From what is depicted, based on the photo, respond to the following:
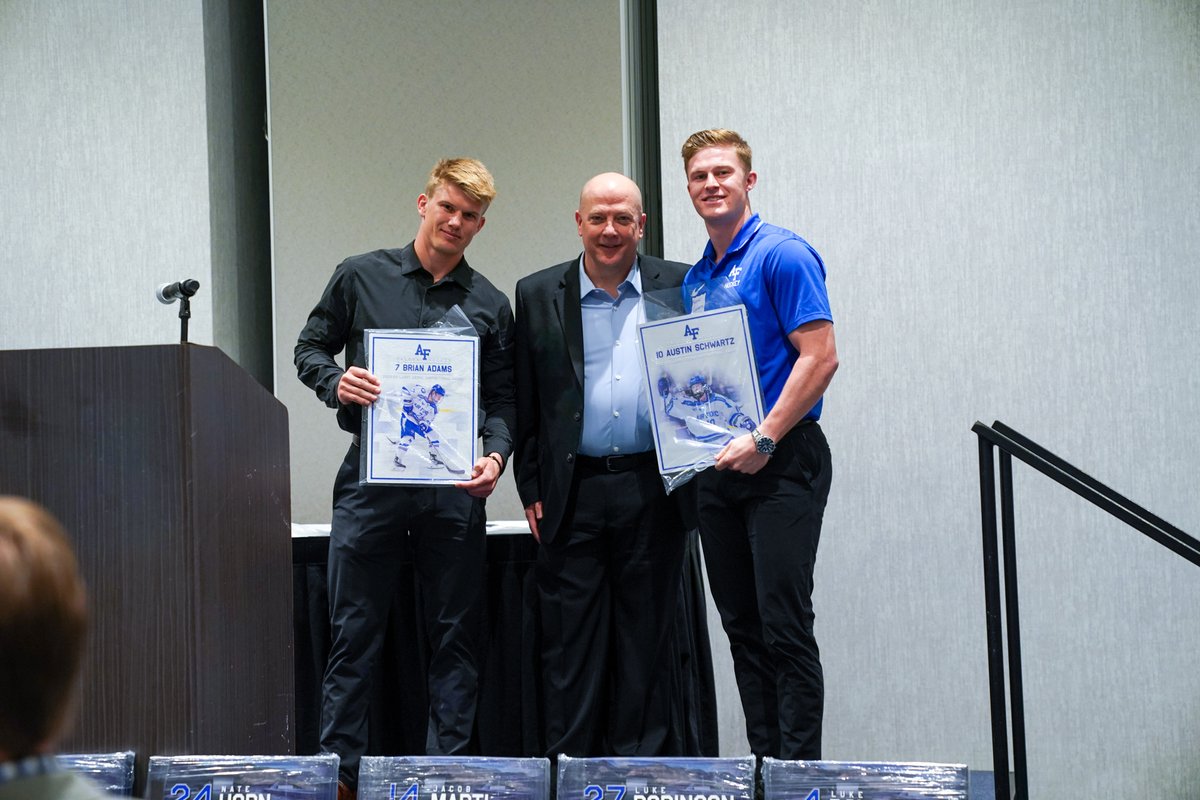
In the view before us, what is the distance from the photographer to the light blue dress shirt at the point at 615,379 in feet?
9.82

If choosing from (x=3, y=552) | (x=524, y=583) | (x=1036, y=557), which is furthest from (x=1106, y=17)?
(x=3, y=552)

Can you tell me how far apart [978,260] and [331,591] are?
2384 mm

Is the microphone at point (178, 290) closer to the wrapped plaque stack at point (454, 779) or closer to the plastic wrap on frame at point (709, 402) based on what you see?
the wrapped plaque stack at point (454, 779)

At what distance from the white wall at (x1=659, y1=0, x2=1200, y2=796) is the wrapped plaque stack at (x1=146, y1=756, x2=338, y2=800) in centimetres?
229

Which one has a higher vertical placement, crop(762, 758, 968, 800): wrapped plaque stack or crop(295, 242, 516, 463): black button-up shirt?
crop(295, 242, 516, 463): black button-up shirt

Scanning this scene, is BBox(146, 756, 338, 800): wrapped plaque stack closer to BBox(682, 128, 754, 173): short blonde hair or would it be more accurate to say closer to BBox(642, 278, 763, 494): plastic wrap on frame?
BBox(642, 278, 763, 494): plastic wrap on frame

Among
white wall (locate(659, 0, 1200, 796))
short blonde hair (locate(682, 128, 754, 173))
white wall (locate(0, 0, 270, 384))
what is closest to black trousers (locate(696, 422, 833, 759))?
short blonde hair (locate(682, 128, 754, 173))

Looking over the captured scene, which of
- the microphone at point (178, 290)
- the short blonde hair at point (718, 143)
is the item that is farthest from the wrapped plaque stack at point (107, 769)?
the short blonde hair at point (718, 143)

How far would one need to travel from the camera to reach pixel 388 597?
305cm

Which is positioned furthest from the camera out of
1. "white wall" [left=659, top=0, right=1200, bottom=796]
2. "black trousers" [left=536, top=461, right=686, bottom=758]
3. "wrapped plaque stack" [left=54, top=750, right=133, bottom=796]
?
"white wall" [left=659, top=0, right=1200, bottom=796]

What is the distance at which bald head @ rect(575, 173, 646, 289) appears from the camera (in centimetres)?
302

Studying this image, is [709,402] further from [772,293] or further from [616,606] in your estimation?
[616,606]

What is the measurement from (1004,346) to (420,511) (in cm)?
210

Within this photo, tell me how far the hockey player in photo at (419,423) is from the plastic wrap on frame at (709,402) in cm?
53
